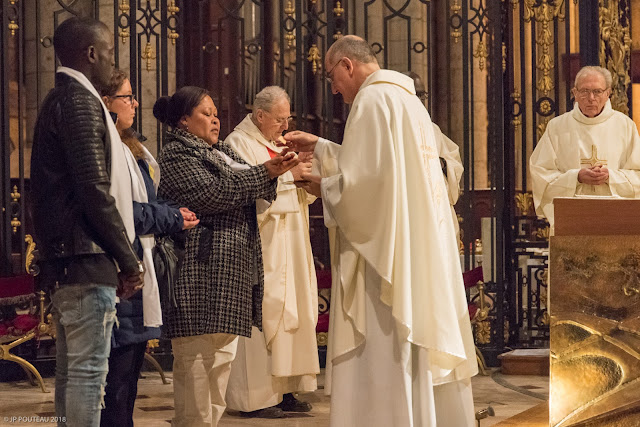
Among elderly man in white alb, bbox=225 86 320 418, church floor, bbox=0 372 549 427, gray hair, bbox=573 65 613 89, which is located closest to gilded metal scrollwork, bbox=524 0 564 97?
gray hair, bbox=573 65 613 89

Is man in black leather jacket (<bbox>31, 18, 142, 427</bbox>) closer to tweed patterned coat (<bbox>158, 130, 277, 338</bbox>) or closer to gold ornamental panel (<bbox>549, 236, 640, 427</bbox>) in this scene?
tweed patterned coat (<bbox>158, 130, 277, 338</bbox>)

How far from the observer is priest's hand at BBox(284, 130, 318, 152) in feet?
15.1

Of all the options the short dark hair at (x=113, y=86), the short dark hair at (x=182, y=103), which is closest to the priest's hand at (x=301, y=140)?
the short dark hair at (x=182, y=103)

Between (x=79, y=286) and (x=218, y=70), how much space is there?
743 cm

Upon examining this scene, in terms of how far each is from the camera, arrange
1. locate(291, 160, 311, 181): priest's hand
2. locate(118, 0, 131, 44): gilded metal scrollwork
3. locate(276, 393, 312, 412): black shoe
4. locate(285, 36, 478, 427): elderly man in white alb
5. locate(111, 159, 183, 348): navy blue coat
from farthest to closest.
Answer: locate(118, 0, 131, 44): gilded metal scrollwork, locate(276, 393, 312, 412): black shoe, locate(291, 160, 311, 181): priest's hand, locate(285, 36, 478, 427): elderly man in white alb, locate(111, 159, 183, 348): navy blue coat

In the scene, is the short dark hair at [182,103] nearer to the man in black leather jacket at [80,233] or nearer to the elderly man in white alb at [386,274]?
the elderly man in white alb at [386,274]

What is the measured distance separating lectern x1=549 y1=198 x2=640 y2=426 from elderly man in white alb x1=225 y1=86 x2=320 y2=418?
184cm

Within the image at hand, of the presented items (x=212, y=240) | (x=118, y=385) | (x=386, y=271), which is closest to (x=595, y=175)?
(x=386, y=271)

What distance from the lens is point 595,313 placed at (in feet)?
14.4

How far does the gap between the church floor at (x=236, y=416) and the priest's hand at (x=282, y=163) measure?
5.95ft

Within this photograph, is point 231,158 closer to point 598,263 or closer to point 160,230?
point 160,230

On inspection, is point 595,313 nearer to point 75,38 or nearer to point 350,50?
point 350,50

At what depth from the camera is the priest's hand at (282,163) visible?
174 inches

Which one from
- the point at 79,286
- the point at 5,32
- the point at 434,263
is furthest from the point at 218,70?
the point at 79,286
